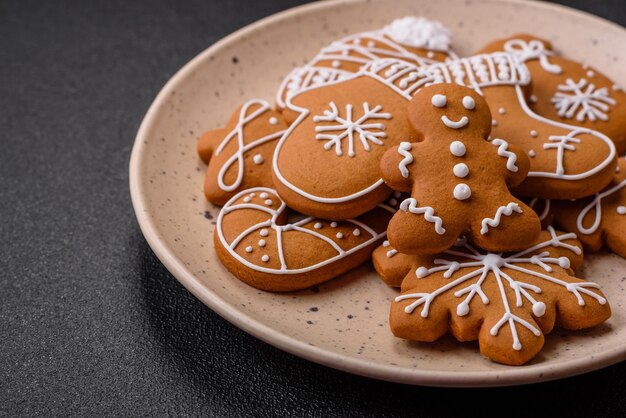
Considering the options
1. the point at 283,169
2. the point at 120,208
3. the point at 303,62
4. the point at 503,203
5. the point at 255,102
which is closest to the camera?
the point at 503,203

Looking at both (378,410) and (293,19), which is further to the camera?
(293,19)

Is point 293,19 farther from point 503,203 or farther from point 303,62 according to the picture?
point 503,203

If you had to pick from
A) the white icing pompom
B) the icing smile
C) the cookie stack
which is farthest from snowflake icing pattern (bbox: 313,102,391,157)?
the white icing pompom

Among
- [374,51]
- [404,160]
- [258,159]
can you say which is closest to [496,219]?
[404,160]

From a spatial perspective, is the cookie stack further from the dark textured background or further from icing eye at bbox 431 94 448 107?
the dark textured background

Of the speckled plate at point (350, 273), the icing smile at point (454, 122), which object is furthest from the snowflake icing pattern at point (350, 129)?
the speckled plate at point (350, 273)

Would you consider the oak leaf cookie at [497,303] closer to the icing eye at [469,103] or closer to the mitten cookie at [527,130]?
the mitten cookie at [527,130]

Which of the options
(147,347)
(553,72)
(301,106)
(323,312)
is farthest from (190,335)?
(553,72)
